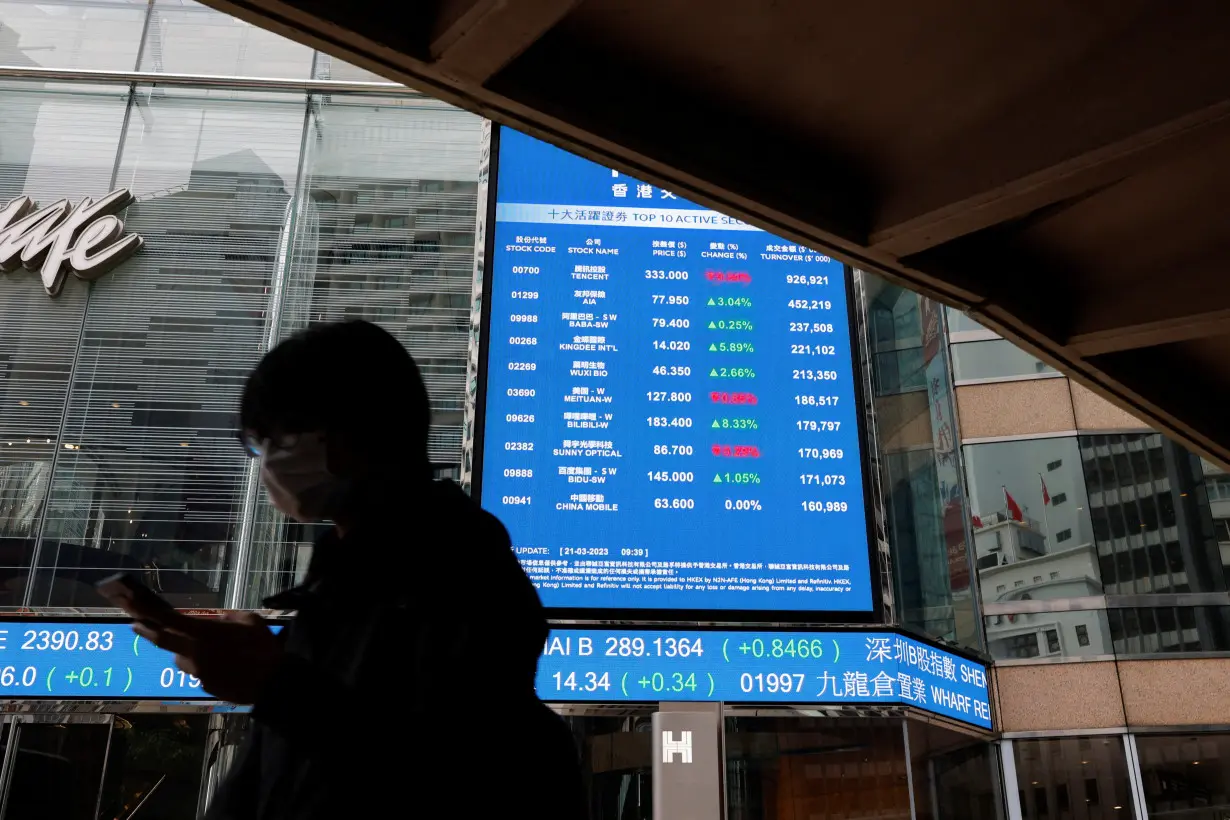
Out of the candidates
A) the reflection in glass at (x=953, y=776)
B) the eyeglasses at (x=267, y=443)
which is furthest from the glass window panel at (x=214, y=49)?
the eyeglasses at (x=267, y=443)

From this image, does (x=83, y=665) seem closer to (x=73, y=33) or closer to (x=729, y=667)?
(x=729, y=667)

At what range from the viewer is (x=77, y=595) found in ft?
22.9

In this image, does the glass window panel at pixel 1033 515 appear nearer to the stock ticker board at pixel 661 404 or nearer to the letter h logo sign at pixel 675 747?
the stock ticker board at pixel 661 404

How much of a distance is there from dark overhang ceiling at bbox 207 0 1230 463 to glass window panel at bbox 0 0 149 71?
7740 mm

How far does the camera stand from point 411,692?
97 cm

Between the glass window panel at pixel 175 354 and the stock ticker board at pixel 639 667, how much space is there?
83 cm

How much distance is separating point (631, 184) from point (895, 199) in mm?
4734

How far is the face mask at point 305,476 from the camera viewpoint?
3.79ft

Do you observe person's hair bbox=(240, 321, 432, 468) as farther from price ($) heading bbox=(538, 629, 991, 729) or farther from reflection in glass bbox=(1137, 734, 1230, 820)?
reflection in glass bbox=(1137, 734, 1230, 820)

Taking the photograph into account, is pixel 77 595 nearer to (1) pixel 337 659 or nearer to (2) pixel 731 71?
(2) pixel 731 71

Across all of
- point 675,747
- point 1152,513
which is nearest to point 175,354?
point 675,747

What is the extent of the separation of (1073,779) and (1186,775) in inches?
35.9

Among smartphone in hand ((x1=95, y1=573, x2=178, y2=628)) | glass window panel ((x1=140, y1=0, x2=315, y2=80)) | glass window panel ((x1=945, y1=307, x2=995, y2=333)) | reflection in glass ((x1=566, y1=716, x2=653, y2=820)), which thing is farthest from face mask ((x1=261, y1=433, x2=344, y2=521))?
glass window panel ((x1=945, y1=307, x2=995, y2=333))

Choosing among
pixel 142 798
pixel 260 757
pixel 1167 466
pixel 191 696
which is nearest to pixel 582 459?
pixel 191 696
